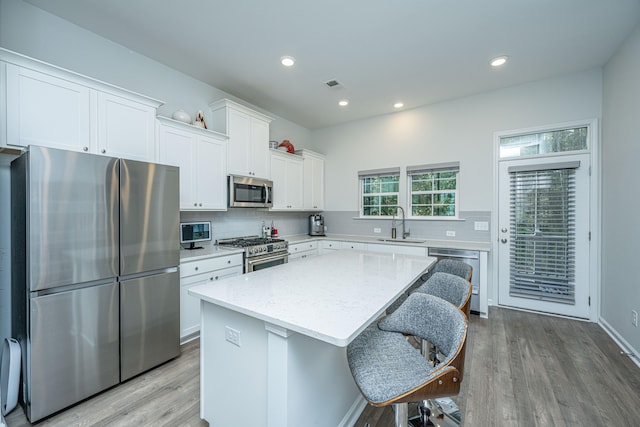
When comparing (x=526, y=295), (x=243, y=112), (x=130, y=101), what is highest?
(x=243, y=112)

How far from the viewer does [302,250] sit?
4.23m

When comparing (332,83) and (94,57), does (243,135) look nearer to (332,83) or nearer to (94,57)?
(332,83)

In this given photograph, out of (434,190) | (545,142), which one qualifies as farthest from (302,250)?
(545,142)

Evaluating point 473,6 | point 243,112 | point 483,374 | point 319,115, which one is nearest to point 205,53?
point 243,112

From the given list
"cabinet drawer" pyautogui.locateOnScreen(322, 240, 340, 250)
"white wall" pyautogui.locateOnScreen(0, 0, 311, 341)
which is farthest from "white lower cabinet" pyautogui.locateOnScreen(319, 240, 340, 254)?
"white wall" pyautogui.locateOnScreen(0, 0, 311, 341)

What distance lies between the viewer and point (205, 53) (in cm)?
283

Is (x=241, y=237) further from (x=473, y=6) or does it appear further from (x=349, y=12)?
(x=473, y=6)

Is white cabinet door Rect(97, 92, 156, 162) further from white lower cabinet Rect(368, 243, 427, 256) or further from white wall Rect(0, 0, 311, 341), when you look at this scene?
white lower cabinet Rect(368, 243, 427, 256)

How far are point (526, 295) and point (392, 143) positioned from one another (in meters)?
2.91

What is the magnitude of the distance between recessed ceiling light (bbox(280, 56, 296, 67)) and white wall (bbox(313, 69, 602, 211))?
2.16m

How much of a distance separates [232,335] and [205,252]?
1752 millimetres

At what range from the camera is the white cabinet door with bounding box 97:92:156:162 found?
7.27 feet

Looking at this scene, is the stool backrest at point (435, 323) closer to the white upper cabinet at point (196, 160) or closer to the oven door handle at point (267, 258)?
the oven door handle at point (267, 258)

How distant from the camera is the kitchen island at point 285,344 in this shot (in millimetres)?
1146
